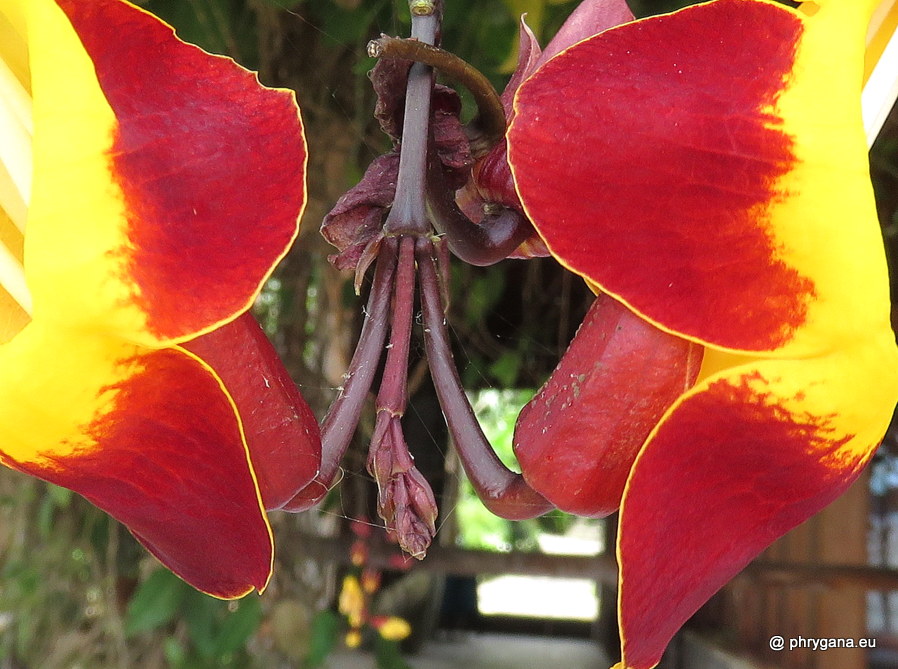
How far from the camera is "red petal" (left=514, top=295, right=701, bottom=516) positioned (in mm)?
196

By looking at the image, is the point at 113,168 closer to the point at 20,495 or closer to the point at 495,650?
the point at 20,495

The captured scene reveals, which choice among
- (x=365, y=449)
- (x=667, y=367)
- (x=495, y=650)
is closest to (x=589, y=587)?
(x=495, y=650)

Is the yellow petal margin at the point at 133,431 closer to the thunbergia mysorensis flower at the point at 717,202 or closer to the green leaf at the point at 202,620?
the thunbergia mysorensis flower at the point at 717,202

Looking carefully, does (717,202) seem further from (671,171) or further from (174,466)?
(174,466)

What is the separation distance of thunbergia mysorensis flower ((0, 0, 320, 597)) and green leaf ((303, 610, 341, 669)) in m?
0.64

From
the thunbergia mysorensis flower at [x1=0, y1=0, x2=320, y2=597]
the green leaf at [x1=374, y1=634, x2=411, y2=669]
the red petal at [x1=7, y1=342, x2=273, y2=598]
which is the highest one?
the thunbergia mysorensis flower at [x1=0, y1=0, x2=320, y2=597]

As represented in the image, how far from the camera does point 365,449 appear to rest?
3.10ft

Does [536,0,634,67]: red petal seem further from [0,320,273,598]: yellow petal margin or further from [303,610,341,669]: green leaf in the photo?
[303,610,341,669]: green leaf

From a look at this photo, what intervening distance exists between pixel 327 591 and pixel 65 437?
0.95m

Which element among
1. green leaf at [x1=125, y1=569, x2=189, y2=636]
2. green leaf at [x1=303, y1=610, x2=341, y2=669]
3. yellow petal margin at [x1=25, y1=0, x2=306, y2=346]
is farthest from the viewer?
green leaf at [x1=303, y1=610, x2=341, y2=669]

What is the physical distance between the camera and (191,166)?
0.58 ft

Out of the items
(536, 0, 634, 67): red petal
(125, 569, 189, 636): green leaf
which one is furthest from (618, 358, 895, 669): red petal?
(125, 569, 189, 636): green leaf

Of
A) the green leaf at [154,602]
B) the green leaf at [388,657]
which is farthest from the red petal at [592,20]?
the green leaf at [388,657]

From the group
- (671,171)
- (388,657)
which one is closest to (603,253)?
(671,171)
